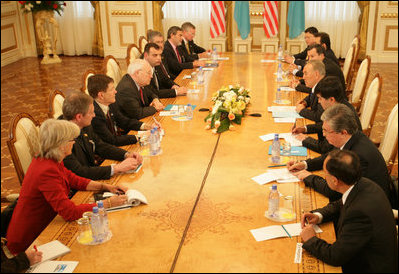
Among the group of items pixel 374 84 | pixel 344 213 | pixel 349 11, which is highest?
pixel 349 11

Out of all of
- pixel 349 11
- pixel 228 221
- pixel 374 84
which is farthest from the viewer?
pixel 349 11

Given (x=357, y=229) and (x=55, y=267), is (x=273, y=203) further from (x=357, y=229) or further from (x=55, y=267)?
(x=55, y=267)

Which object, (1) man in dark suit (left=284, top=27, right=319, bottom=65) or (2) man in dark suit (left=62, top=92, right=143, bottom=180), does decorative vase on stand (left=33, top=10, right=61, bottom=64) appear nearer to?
(1) man in dark suit (left=284, top=27, right=319, bottom=65)

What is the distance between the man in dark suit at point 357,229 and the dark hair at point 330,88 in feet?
5.06

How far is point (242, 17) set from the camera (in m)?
10.5

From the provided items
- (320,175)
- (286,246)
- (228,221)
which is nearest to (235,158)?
(320,175)

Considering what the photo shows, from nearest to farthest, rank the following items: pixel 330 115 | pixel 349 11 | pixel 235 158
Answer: pixel 330 115, pixel 235 158, pixel 349 11

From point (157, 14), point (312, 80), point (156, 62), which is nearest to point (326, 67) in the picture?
point (312, 80)

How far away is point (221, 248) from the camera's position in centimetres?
257

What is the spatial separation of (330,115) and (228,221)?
3.64 feet

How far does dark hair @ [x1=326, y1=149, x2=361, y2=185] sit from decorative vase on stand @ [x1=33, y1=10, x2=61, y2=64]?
992 cm

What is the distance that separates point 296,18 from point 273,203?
27.1 ft

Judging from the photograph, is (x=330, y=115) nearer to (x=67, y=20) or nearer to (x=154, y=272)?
(x=154, y=272)

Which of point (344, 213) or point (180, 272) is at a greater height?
point (344, 213)
